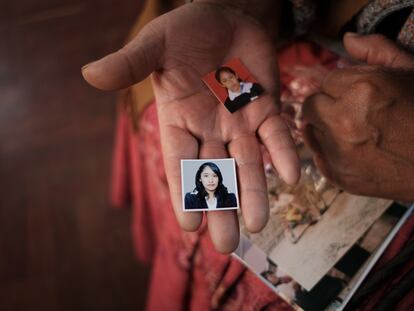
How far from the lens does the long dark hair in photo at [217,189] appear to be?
71 centimetres

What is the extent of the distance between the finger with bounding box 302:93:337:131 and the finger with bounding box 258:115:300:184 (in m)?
0.10

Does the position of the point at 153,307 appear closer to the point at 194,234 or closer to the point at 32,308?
the point at 194,234

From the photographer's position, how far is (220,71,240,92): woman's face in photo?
2.80 feet

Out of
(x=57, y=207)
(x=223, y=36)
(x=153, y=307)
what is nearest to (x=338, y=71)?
(x=223, y=36)

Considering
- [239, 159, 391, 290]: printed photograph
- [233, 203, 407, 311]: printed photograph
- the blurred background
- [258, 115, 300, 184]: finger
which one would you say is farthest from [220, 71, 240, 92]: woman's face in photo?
the blurred background

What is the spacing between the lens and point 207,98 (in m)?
0.84

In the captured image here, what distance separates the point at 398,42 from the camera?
0.90 metres

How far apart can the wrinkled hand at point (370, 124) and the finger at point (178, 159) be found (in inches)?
11.5

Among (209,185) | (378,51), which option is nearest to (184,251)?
(209,185)

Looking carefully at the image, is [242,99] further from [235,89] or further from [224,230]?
[224,230]

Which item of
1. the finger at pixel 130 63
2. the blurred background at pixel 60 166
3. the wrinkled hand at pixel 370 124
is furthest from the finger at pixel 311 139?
the blurred background at pixel 60 166

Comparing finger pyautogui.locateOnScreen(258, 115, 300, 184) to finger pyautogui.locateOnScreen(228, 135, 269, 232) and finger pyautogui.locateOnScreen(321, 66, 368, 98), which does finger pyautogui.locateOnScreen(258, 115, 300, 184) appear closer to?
finger pyautogui.locateOnScreen(228, 135, 269, 232)

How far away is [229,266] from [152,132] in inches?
14.8

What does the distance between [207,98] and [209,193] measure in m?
0.22
